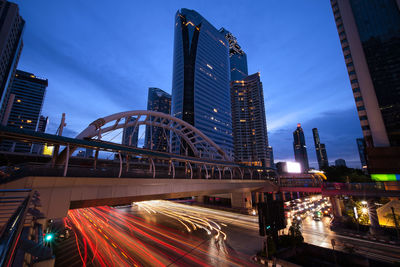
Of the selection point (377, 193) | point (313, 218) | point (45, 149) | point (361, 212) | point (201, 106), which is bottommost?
point (313, 218)

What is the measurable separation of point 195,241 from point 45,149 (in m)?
73.7

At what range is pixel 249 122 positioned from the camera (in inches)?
6934

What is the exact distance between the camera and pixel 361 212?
28156 mm

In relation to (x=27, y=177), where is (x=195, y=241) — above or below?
below

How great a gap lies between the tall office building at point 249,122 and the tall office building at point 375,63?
117 meters

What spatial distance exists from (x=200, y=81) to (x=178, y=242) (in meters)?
107

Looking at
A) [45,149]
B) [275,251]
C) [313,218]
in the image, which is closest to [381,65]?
[313,218]

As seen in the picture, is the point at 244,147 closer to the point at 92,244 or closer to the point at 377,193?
the point at 377,193

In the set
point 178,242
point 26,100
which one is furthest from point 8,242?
point 26,100

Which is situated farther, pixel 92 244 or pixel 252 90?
pixel 252 90

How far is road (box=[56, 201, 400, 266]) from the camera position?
15.8 metres

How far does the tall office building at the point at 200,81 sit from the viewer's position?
109312 mm

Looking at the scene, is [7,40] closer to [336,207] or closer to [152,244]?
[152,244]

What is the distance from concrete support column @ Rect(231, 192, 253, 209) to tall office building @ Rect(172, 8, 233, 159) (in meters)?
63.0
